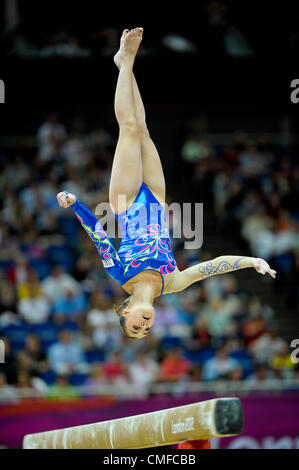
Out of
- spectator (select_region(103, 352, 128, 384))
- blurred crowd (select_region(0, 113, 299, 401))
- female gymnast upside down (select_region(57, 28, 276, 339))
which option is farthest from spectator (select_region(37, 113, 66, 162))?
female gymnast upside down (select_region(57, 28, 276, 339))

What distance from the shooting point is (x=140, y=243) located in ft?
21.3

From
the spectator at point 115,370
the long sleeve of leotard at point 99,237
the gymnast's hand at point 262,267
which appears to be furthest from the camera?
the spectator at point 115,370

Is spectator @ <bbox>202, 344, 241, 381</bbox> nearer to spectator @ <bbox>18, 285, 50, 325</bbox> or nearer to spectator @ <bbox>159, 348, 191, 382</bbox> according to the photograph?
spectator @ <bbox>159, 348, 191, 382</bbox>

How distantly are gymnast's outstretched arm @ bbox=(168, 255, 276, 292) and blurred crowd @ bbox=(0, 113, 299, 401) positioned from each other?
3.50 m

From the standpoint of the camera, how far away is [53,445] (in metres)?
6.29

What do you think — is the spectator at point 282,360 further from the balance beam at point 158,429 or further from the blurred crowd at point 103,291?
the balance beam at point 158,429

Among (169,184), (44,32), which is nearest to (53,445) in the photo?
(44,32)

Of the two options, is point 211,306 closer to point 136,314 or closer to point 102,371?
point 102,371

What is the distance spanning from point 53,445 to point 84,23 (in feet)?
30.0

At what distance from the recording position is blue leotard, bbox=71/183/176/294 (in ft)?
20.3

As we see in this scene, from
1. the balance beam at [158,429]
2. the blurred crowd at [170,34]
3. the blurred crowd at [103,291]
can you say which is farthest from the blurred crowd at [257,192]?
the balance beam at [158,429]

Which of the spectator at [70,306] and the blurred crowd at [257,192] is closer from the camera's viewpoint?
the spectator at [70,306]

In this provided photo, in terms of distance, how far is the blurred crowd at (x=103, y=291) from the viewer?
10453 millimetres
